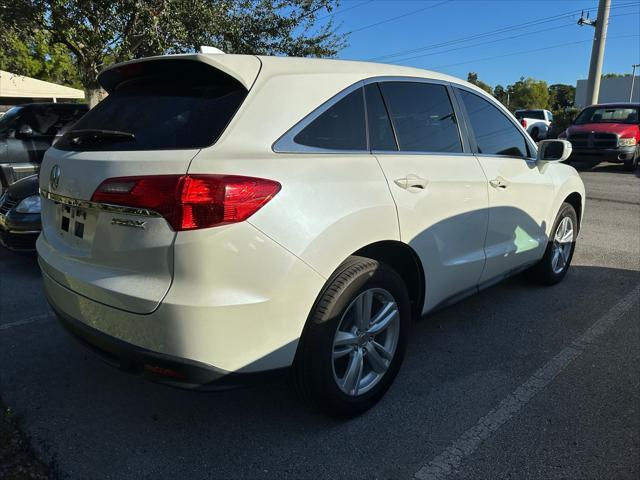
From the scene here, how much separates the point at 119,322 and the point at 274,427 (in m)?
0.99

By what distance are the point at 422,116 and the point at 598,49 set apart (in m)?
22.4

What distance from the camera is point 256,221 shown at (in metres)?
1.96

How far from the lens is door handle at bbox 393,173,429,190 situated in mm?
2617

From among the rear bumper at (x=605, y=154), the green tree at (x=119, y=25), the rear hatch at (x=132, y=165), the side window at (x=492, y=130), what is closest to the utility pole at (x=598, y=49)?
the rear bumper at (x=605, y=154)

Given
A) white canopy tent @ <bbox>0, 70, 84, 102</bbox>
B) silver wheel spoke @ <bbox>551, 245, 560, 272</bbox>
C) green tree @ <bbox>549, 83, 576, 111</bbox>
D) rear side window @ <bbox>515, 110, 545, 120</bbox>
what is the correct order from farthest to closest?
green tree @ <bbox>549, 83, 576, 111</bbox>
rear side window @ <bbox>515, 110, 545, 120</bbox>
white canopy tent @ <bbox>0, 70, 84, 102</bbox>
silver wheel spoke @ <bbox>551, 245, 560, 272</bbox>

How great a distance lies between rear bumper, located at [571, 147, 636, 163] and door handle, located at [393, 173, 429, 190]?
515 inches

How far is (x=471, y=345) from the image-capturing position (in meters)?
3.46

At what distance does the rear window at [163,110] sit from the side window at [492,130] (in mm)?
1888

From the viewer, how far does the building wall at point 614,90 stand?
196 ft

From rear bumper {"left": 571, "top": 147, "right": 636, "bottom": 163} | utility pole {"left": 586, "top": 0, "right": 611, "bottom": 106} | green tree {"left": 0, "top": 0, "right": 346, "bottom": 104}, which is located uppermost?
utility pole {"left": 586, "top": 0, "right": 611, "bottom": 106}

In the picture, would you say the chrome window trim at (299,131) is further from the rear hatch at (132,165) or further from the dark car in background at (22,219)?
the dark car in background at (22,219)

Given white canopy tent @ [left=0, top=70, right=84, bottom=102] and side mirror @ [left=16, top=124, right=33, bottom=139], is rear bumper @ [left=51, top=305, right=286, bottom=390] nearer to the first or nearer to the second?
side mirror @ [left=16, top=124, right=33, bottom=139]

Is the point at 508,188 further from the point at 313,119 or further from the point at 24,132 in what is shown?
the point at 24,132

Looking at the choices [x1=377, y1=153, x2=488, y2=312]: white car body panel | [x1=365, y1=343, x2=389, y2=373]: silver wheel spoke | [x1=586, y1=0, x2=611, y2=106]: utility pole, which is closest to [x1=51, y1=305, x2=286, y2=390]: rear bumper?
[x1=365, y1=343, x2=389, y2=373]: silver wheel spoke
